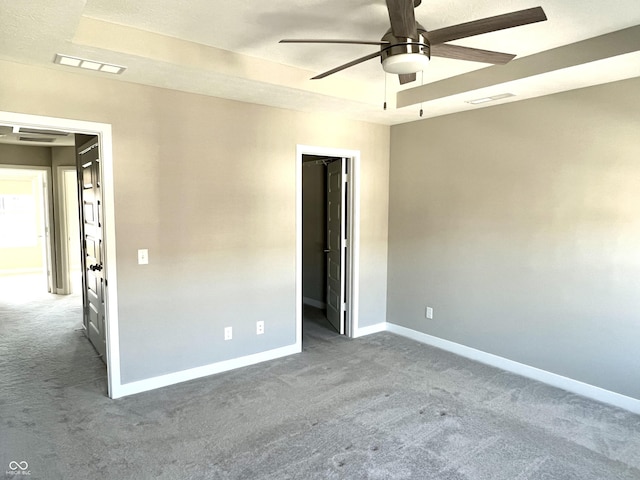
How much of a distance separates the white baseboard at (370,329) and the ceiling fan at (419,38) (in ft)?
11.2

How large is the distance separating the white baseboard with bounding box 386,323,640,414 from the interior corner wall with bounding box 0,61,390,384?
157 centimetres

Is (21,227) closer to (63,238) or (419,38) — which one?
(63,238)

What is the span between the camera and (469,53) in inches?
89.5

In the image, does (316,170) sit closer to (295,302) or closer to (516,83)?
(295,302)

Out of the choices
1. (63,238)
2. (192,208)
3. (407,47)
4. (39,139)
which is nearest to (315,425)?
(192,208)

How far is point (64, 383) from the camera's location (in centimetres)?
358

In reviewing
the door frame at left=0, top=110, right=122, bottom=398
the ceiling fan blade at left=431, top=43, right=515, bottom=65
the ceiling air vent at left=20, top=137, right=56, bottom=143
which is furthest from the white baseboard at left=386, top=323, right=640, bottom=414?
the ceiling air vent at left=20, top=137, right=56, bottom=143

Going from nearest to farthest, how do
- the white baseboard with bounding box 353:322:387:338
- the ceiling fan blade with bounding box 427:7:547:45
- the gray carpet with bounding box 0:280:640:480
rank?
the ceiling fan blade with bounding box 427:7:547:45 < the gray carpet with bounding box 0:280:640:480 < the white baseboard with bounding box 353:322:387:338

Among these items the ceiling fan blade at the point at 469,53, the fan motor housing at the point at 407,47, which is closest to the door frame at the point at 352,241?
the ceiling fan blade at the point at 469,53

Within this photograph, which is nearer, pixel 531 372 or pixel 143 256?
pixel 143 256

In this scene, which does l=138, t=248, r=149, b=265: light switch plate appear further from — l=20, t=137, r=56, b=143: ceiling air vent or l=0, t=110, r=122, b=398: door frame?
l=20, t=137, r=56, b=143: ceiling air vent

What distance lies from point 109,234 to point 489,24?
2911 millimetres

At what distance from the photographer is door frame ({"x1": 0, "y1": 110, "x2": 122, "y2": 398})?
3.06m

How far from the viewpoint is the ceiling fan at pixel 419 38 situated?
1831 millimetres
